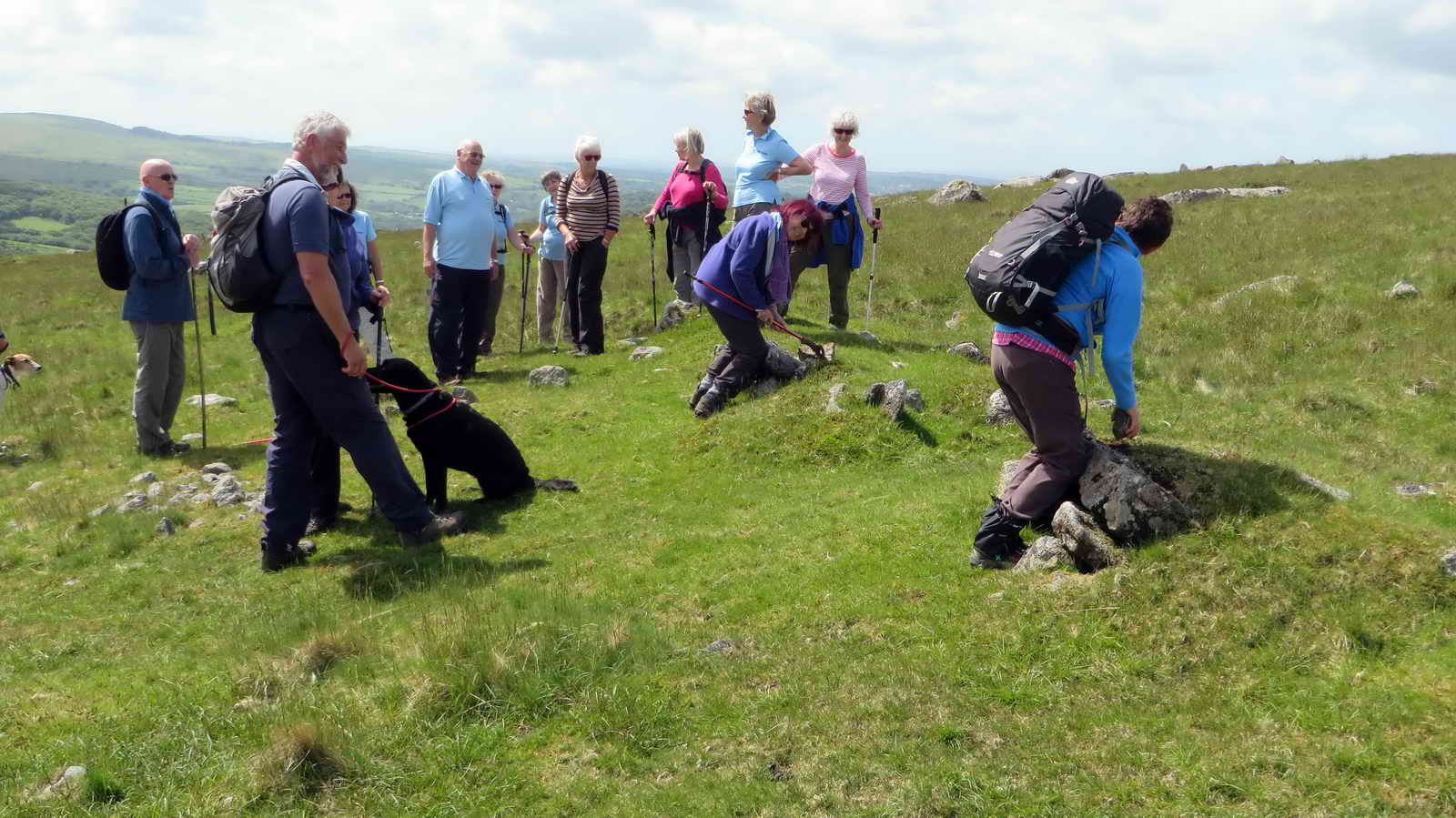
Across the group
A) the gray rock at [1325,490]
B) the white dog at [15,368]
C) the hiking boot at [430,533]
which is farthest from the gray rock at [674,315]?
the gray rock at [1325,490]

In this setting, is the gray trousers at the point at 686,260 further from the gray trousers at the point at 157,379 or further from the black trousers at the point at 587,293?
the gray trousers at the point at 157,379

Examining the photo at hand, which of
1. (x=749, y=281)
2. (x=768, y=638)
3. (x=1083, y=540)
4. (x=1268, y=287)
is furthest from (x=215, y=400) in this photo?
(x=1268, y=287)

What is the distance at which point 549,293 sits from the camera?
17.0 meters

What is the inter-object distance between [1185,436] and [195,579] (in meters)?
9.08

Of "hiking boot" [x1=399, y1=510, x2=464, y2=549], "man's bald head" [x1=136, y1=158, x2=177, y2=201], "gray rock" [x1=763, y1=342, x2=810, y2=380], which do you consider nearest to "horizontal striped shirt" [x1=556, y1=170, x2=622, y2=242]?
"gray rock" [x1=763, y1=342, x2=810, y2=380]

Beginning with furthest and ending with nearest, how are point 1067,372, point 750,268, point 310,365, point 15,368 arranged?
1. point 750,268
2. point 15,368
3. point 310,365
4. point 1067,372

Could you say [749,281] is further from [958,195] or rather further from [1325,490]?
[958,195]

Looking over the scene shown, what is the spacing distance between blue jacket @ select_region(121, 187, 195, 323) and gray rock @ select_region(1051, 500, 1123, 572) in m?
9.58

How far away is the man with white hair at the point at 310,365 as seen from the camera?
22.3ft

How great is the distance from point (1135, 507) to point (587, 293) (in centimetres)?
1013

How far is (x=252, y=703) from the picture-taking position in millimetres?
5262

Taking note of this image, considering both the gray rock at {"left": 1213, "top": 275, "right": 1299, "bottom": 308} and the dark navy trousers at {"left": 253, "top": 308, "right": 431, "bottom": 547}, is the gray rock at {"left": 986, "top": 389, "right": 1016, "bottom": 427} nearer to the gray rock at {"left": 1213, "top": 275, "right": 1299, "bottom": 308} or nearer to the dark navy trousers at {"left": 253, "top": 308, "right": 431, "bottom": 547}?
the dark navy trousers at {"left": 253, "top": 308, "right": 431, "bottom": 547}

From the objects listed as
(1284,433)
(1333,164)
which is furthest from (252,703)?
(1333,164)

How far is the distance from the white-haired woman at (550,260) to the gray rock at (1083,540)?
410 inches
